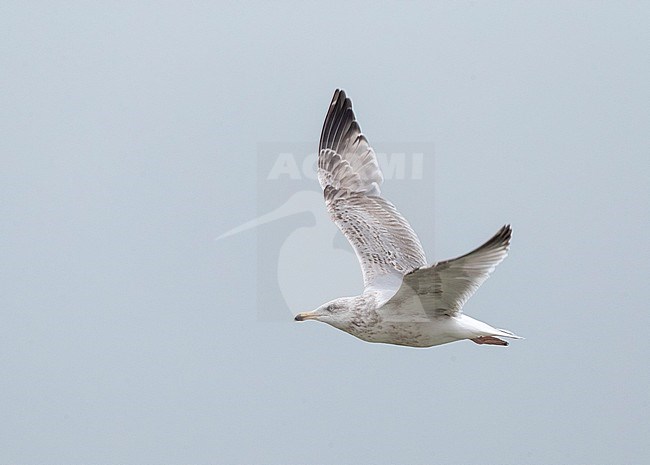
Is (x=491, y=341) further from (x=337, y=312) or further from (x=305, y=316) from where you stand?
(x=305, y=316)

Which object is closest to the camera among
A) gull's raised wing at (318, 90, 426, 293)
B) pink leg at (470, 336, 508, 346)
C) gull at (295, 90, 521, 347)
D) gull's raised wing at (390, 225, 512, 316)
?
gull's raised wing at (390, 225, 512, 316)

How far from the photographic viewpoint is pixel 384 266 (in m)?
10.1

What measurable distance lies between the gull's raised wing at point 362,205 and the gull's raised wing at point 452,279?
766 mm

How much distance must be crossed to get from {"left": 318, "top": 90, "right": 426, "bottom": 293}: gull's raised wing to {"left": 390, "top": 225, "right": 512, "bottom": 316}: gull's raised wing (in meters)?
0.77

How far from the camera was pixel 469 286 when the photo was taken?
27.9 feet

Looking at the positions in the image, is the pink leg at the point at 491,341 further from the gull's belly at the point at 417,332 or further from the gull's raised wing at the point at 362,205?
the gull's raised wing at the point at 362,205

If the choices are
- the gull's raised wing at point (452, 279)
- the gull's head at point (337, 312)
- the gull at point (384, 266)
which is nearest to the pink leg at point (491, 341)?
the gull at point (384, 266)

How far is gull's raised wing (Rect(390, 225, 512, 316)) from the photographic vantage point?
→ 779cm

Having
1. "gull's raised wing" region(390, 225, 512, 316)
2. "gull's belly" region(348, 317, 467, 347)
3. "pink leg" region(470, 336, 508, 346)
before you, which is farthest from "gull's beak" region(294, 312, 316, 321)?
"pink leg" region(470, 336, 508, 346)

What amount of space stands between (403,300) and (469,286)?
493mm

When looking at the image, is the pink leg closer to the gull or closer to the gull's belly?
the gull

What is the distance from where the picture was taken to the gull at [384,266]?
8.28 metres

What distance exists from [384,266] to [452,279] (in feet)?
5.75

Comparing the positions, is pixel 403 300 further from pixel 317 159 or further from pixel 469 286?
pixel 317 159
